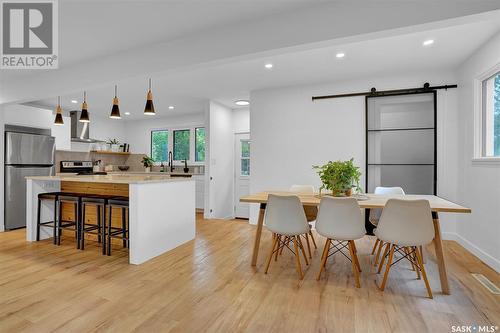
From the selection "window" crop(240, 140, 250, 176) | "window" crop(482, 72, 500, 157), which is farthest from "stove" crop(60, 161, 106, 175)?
"window" crop(482, 72, 500, 157)

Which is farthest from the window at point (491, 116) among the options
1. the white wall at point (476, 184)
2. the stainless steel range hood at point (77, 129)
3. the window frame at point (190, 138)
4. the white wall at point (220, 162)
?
the stainless steel range hood at point (77, 129)

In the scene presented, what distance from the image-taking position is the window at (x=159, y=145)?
7320 millimetres

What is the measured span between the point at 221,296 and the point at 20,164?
15.0 feet

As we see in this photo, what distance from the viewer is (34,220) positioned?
3762 millimetres

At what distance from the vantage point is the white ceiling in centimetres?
286

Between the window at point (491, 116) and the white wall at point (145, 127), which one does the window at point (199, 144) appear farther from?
the window at point (491, 116)

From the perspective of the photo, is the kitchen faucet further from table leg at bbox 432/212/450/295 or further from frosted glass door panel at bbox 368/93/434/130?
table leg at bbox 432/212/450/295

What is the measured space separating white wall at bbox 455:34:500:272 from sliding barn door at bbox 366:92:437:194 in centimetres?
35

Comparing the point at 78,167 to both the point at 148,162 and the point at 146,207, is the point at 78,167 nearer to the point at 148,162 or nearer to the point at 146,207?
the point at 148,162

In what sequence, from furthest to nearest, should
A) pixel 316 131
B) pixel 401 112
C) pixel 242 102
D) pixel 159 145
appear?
1. pixel 159 145
2. pixel 242 102
3. pixel 316 131
4. pixel 401 112

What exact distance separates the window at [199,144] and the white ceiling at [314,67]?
136cm

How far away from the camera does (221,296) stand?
218 cm

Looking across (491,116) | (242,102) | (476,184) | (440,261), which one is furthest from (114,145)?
(491,116)

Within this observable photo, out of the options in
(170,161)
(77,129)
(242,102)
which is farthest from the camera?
(170,161)
